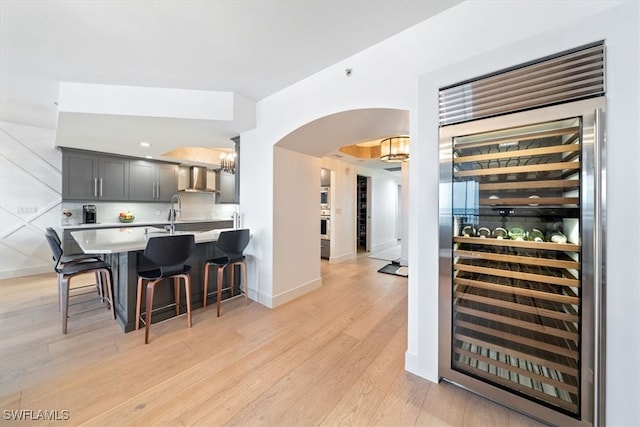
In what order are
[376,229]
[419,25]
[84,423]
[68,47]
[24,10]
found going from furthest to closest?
1. [376,229]
2. [68,47]
3. [419,25]
4. [24,10]
5. [84,423]

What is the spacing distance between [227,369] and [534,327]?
2.13m

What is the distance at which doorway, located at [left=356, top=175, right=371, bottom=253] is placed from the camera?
6.78 meters

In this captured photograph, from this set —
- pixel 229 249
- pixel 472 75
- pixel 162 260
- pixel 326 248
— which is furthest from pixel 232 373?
pixel 326 248

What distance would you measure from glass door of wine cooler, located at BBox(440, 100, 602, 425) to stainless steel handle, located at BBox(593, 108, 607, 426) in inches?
0.6

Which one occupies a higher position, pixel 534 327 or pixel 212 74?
pixel 212 74

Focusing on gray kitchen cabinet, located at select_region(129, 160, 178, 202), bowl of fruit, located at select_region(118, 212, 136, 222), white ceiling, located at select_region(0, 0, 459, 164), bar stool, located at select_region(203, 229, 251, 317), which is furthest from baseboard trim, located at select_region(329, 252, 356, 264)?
bowl of fruit, located at select_region(118, 212, 136, 222)

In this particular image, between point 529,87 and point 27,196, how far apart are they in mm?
7000

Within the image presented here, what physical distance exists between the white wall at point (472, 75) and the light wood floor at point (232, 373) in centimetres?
35

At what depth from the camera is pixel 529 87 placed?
1374mm

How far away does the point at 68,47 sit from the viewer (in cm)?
207

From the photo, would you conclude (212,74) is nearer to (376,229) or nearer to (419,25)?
(419,25)

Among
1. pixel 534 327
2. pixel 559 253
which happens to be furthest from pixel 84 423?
pixel 559 253

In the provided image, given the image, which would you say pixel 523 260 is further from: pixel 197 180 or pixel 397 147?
pixel 197 180

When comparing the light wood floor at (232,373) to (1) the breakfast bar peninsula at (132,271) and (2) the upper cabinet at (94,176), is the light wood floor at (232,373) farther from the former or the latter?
(2) the upper cabinet at (94,176)
